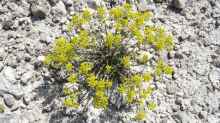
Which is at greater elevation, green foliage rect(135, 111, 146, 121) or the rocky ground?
the rocky ground

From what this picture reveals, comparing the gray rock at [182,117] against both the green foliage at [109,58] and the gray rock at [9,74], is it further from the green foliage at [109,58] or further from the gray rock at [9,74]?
the gray rock at [9,74]

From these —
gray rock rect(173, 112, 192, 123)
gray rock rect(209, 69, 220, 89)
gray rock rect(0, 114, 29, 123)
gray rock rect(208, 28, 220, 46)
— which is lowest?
gray rock rect(173, 112, 192, 123)

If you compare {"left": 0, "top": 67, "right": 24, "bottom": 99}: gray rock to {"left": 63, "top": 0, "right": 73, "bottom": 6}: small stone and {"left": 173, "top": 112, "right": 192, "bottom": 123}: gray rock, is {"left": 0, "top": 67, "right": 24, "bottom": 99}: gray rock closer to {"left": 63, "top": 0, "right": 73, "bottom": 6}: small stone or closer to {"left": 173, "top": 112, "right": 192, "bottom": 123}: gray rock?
{"left": 63, "top": 0, "right": 73, "bottom": 6}: small stone

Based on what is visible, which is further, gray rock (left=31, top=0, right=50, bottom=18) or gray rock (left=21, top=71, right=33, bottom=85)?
gray rock (left=31, top=0, right=50, bottom=18)

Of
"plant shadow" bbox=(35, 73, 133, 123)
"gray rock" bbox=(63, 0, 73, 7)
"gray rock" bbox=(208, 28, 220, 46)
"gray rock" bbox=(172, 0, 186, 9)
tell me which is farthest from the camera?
"gray rock" bbox=(172, 0, 186, 9)

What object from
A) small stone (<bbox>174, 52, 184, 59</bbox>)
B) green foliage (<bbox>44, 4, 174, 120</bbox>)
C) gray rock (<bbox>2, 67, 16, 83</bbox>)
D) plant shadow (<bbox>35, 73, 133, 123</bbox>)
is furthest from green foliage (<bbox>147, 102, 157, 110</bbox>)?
gray rock (<bbox>2, 67, 16, 83</bbox>)

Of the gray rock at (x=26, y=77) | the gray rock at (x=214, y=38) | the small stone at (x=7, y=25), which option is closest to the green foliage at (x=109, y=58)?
the gray rock at (x=26, y=77)

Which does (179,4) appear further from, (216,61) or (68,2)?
(68,2)

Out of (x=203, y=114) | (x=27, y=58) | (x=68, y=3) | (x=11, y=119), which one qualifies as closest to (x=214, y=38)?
(x=203, y=114)

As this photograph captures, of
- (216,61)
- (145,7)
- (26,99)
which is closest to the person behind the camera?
(26,99)
